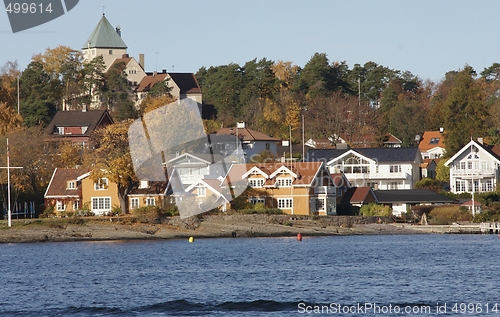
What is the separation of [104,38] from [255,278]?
88.7 m

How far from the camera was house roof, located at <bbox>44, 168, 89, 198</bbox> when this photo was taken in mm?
67250

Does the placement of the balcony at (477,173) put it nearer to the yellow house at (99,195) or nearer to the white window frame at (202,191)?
the white window frame at (202,191)

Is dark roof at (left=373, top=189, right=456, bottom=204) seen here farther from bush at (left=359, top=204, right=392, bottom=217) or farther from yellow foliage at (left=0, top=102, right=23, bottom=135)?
yellow foliage at (left=0, top=102, right=23, bottom=135)

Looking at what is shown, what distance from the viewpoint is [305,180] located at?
6531 centimetres

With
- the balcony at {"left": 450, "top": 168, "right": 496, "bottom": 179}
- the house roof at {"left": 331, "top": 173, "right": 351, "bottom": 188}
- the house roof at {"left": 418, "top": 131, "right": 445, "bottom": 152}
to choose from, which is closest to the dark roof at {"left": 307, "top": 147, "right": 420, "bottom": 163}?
the balcony at {"left": 450, "top": 168, "right": 496, "bottom": 179}

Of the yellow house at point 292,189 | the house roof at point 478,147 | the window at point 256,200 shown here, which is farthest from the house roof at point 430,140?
the window at point 256,200

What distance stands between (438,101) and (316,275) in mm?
69682

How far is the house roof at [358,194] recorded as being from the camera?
2667 inches

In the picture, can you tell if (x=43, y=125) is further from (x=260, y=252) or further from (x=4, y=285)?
(x=4, y=285)

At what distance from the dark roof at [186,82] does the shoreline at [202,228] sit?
47158mm

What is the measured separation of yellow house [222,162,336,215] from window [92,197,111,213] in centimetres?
897

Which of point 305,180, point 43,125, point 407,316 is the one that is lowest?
point 407,316

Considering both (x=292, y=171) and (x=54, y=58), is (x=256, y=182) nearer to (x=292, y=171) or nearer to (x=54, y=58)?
(x=292, y=171)

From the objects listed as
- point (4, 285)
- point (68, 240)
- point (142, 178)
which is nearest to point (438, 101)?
point (142, 178)
